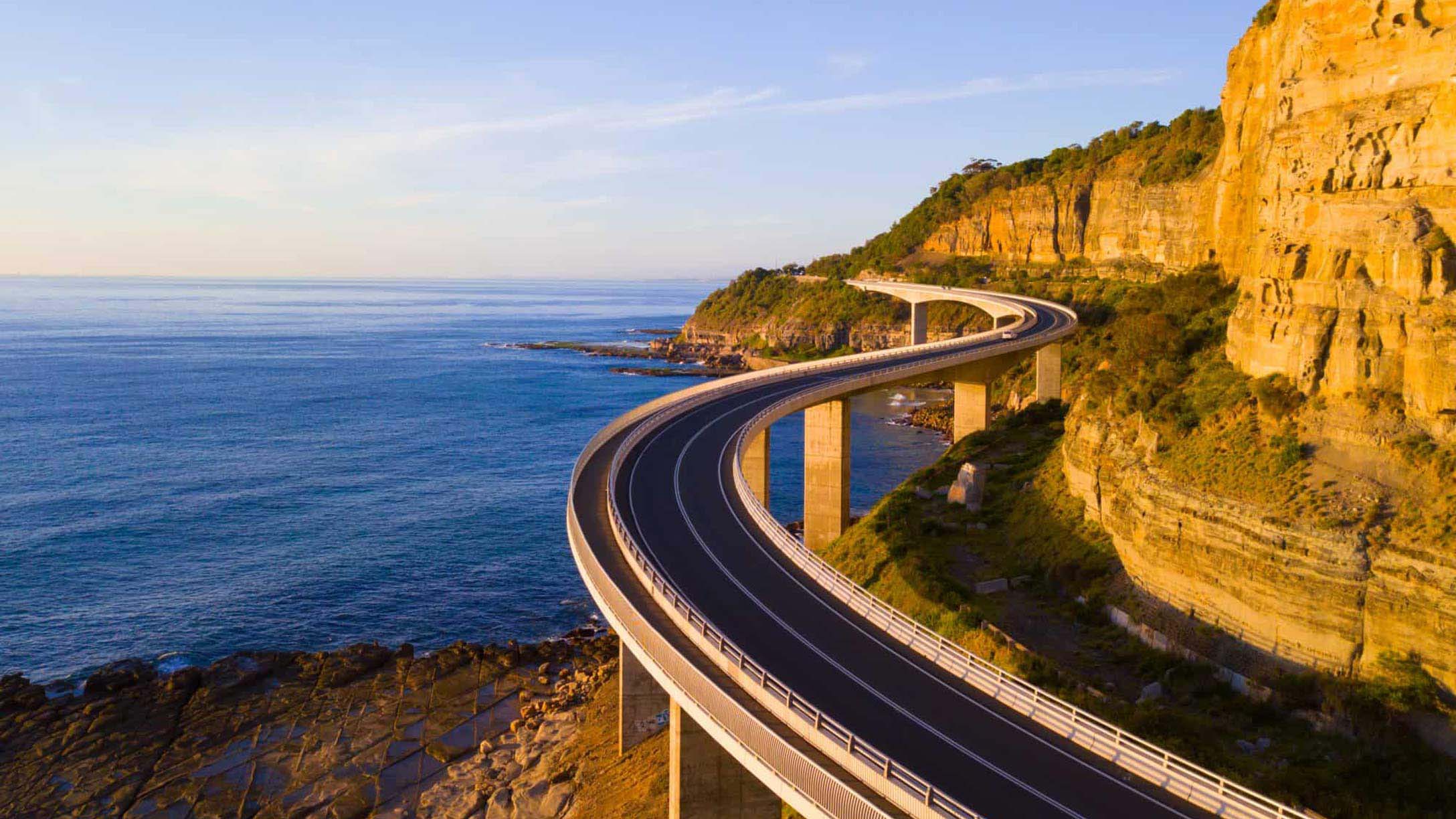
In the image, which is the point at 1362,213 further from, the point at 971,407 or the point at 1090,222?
the point at 1090,222

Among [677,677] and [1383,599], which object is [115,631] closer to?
[677,677]

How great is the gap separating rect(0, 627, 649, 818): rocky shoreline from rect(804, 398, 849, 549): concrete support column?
15894 mm

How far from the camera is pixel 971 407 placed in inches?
2832

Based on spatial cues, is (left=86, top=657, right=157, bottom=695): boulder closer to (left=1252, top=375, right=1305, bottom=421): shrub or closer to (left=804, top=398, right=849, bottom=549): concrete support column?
(left=804, top=398, right=849, bottom=549): concrete support column

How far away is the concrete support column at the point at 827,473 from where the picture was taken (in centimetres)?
5391

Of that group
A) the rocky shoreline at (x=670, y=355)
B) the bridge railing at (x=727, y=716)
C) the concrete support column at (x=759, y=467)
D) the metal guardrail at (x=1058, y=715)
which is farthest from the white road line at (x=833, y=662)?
the rocky shoreline at (x=670, y=355)

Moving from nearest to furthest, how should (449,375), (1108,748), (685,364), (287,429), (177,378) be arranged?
1. (1108,748)
2. (287,429)
3. (177,378)
4. (449,375)
5. (685,364)

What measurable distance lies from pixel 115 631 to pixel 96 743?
388 inches

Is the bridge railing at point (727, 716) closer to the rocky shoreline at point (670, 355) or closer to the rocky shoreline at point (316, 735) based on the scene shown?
the rocky shoreline at point (316, 735)

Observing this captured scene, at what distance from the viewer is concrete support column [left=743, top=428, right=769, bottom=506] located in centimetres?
5303

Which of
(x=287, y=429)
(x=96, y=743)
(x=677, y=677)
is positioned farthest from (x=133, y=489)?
(x=677, y=677)

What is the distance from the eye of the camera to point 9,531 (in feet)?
184

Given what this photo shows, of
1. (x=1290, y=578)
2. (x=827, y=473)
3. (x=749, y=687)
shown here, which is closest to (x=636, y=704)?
(x=749, y=687)

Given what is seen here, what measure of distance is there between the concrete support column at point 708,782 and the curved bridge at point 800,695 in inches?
1.4
